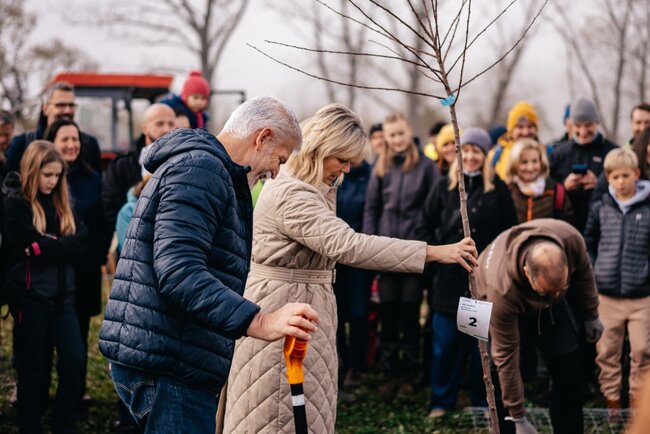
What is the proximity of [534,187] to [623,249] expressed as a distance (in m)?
0.82

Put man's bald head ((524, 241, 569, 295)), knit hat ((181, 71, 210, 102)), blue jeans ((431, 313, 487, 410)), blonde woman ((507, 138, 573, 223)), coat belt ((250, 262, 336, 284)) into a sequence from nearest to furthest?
coat belt ((250, 262, 336, 284)), man's bald head ((524, 241, 569, 295)), blue jeans ((431, 313, 487, 410)), blonde woman ((507, 138, 573, 223)), knit hat ((181, 71, 210, 102))

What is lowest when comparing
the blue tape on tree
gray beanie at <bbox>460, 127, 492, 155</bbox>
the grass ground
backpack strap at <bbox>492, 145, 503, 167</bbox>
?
the grass ground

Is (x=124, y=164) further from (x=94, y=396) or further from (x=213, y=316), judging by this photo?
(x=213, y=316)

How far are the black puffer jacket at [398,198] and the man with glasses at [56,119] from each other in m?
2.28

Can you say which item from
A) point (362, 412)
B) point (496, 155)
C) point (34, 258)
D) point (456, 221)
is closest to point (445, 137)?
point (496, 155)

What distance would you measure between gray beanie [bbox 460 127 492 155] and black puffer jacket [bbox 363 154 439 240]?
2.37ft

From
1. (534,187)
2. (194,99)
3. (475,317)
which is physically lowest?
(475,317)

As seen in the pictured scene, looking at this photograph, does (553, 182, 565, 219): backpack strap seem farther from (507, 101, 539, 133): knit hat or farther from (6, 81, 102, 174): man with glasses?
(6, 81, 102, 174): man with glasses

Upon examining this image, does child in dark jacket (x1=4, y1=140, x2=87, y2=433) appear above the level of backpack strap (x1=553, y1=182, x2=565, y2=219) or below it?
below

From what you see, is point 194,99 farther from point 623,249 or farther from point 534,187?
point 623,249

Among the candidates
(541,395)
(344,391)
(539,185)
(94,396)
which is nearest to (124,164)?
(94,396)

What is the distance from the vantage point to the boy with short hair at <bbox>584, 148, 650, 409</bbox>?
6930 millimetres

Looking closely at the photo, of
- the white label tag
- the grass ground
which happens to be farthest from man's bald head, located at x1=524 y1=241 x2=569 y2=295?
the grass ground

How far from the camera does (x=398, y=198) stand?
25.4ft
